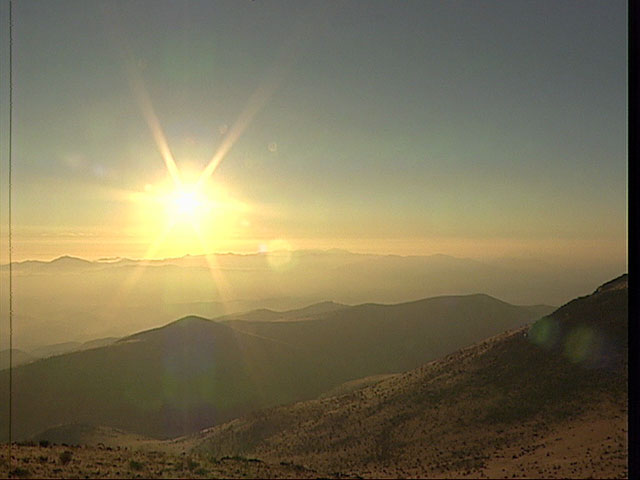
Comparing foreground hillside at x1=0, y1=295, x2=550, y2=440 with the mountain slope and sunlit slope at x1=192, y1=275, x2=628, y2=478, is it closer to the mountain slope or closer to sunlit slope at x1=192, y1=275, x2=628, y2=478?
the mountain slope

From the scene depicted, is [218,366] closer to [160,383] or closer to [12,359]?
[160,383]

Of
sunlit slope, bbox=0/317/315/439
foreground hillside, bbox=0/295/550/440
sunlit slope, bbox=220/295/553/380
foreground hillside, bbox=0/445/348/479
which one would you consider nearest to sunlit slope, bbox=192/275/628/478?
foreground hillside, bbox=0/445/348/479

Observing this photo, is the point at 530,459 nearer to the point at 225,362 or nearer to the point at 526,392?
the point at 526,392

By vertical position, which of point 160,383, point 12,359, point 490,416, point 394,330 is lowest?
point 160,383

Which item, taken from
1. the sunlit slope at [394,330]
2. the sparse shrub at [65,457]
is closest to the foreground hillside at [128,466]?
the sparse shrub at [65,457]

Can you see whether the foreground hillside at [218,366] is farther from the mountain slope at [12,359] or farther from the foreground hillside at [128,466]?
the foreground hillside at [128,466]

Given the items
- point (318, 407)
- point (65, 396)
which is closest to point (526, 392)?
point (318, 407)

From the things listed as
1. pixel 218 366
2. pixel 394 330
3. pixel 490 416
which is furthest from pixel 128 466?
pixel 394 330
